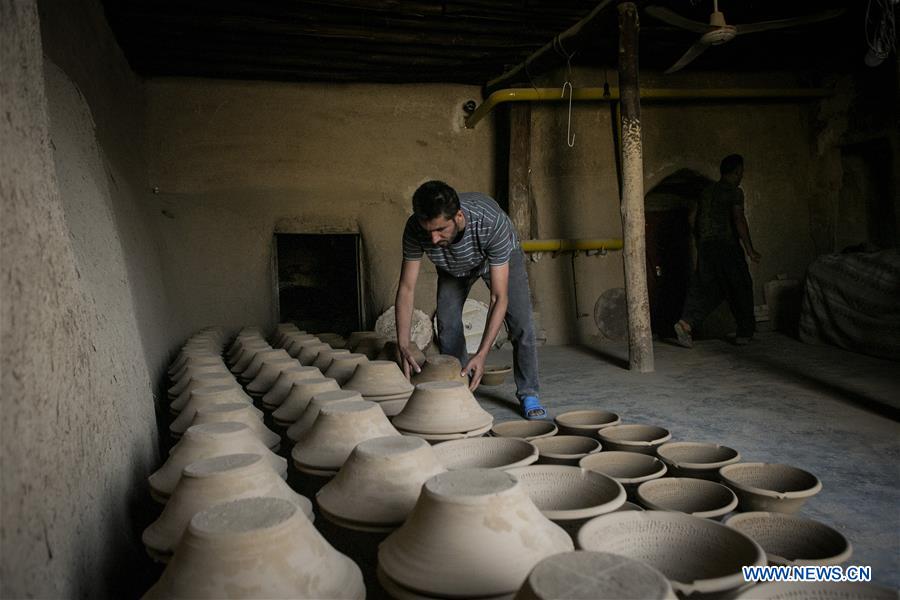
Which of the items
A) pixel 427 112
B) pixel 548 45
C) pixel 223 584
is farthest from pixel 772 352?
pixel 223 584

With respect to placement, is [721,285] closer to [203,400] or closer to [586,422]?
[586,422]

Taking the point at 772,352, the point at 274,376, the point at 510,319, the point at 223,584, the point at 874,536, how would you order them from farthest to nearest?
the point at 772,352
the point at 510,319
the point at 274,376
the point at 874,536
the point at 223,584

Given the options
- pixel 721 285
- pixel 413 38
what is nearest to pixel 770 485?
pixel 721 285

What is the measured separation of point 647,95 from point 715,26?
7.63 feet

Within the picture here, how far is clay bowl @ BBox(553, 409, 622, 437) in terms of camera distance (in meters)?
2.57

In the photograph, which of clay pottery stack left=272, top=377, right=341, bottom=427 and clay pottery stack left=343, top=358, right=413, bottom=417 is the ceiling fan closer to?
clay pottery stack left=343, top=358, right=413, bottom=417

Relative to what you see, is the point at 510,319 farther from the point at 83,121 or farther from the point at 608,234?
the point at 608,234

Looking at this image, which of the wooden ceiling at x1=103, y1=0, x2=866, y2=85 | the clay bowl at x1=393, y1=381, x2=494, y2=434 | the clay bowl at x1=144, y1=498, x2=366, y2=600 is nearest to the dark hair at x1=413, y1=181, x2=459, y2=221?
the clay bowl at x1=393, y1=381, x2=494, y2=434

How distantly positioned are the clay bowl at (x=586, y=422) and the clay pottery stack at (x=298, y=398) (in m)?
1.03

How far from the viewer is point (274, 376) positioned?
3139 mm

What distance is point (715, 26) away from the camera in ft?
13.1

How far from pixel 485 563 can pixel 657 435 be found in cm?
152

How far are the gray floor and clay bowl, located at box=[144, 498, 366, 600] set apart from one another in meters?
1.52

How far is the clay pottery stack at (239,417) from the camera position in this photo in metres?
2.11
